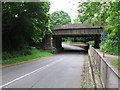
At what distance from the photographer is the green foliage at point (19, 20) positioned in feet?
51.7

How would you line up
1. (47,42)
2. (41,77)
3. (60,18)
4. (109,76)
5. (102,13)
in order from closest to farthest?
(109,76) → (41,77) → (102,13) → (47,42) → (60,18)

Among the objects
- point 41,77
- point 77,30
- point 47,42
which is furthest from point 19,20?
point 77,30

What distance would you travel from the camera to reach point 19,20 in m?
17.8

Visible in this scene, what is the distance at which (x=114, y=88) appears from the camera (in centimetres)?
338

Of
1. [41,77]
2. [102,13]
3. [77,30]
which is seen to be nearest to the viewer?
[41,77]

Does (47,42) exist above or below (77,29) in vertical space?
below

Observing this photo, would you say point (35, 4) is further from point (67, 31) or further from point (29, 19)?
point (67, 31)

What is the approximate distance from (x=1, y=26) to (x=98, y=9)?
1201 cm

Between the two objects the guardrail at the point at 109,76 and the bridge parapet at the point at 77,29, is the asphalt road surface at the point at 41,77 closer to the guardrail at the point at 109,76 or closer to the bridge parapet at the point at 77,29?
the guardrail at the point at 109,76

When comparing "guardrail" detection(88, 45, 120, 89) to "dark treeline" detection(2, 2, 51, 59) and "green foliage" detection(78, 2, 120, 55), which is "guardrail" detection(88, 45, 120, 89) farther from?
"dark treeline" detection(2, 2, 51, 59)

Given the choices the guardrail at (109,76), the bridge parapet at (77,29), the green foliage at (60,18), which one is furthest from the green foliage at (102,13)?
the green foliage at (60,18)

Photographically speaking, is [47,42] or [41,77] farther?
[47,42]

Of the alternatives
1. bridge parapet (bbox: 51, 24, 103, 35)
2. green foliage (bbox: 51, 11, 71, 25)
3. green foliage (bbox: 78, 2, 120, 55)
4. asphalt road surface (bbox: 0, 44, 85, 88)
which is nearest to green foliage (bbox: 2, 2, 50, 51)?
green foliage (bbox: 78, 2, 120, 55)

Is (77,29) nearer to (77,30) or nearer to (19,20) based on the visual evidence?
(77,30)
